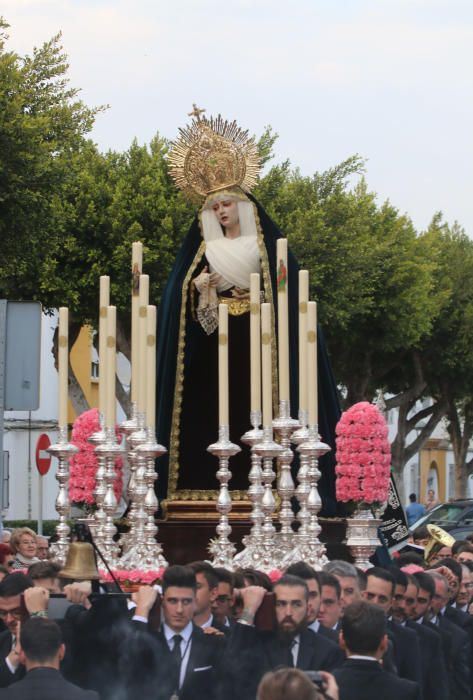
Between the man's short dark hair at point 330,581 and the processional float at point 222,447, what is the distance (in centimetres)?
158

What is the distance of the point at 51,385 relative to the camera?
3569 centimetres

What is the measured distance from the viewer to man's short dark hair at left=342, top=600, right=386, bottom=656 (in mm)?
6246

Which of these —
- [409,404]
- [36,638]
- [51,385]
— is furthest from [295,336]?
[409,404]

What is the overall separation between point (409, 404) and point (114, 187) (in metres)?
16.0

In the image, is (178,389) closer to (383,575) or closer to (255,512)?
(255,512)

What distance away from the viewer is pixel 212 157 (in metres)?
11.3

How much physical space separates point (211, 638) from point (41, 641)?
1.33 metres

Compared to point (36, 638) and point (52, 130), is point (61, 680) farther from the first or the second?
point (52, 130)

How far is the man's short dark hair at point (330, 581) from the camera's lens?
8.07 m

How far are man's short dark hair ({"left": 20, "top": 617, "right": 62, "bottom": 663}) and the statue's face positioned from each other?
18.7 feet

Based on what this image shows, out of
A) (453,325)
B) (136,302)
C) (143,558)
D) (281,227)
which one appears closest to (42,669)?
(143,558)

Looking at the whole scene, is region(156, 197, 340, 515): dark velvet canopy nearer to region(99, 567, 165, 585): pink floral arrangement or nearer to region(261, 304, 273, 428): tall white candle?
region(261, 304, 273, 428): tall white candle

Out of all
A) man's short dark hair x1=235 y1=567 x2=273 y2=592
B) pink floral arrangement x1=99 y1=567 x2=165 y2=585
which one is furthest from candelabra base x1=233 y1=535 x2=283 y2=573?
man's short dark hair x1=235 y1=567 x2=273 y2=592

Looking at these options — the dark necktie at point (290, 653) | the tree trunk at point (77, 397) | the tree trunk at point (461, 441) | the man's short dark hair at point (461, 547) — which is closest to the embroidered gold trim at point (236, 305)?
the man's short dark hair at point (461, 547)
